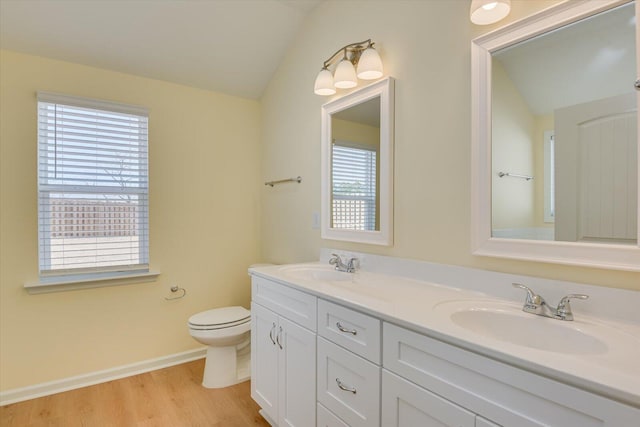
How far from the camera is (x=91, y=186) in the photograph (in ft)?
7.75

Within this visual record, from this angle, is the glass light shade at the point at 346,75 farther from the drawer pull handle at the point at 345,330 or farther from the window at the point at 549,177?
→ the drawer pull handle at the point at 345,330

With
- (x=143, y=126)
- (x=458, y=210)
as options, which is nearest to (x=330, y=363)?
(x=458, y=210)

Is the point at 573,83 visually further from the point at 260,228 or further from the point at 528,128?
the point at 260,228

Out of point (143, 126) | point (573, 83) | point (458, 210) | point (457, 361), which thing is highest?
point (143, 126)

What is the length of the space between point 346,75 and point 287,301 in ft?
4.18

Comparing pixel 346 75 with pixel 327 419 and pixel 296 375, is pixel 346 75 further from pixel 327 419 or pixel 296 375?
pixel 327 419

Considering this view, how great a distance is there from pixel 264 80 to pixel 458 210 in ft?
6.93

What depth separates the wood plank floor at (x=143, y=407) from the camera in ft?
6.35

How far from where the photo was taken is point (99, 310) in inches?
94.7

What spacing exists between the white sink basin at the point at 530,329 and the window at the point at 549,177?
36 cm

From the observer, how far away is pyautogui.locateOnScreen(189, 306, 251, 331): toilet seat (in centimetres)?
223

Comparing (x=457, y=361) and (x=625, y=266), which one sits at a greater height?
(x=625, y=266)

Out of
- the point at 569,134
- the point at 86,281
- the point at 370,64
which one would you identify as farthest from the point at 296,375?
the point at 86,281

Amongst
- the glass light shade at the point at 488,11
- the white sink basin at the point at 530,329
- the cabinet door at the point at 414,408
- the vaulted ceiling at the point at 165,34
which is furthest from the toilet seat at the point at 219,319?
the glass light shade at the point at 488,11
